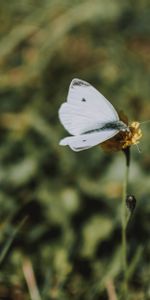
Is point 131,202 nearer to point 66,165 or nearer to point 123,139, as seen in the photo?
point 123,139

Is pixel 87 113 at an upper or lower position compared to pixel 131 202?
upper

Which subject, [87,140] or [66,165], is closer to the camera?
[87,140]

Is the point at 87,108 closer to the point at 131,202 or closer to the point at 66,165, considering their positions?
the point at 131,202

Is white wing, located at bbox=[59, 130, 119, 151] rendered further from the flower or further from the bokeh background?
the bokeh background

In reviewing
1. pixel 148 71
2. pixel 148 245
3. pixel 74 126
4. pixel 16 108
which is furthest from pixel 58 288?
pixel 148 71

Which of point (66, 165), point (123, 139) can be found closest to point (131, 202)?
point (123, 139)

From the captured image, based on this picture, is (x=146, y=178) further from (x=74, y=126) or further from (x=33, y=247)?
(x=74, y=126)
